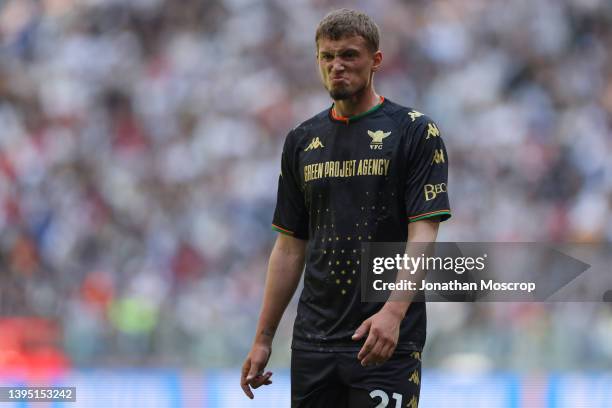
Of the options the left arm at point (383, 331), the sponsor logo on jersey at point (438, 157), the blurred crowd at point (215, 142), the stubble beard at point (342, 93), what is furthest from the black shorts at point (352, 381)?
the blurred crowd at point (215, 142)

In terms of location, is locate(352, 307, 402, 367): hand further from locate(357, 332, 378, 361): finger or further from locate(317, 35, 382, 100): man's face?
locate(317, 35, 382, 100): man's face

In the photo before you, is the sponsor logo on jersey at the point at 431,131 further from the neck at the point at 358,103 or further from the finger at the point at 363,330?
the finger at the point at 363,330

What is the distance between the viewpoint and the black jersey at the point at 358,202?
11.5ft

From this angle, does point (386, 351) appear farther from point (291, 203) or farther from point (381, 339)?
point (291, 203)

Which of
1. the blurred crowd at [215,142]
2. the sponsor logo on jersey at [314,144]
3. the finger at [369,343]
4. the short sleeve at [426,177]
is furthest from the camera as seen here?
the blurred crowd at [215,142]

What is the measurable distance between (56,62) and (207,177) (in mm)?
2900

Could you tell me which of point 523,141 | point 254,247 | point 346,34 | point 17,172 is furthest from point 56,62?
point 346,34

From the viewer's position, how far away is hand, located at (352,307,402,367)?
129 inches

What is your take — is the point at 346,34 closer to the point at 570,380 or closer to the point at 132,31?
the point at 570,380

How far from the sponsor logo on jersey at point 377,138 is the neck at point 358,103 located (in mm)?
110

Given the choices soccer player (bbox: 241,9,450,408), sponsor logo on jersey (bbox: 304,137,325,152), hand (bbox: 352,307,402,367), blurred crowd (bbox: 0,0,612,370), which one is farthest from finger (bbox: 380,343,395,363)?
blurred crowd (bbox: 0,0,612,370)

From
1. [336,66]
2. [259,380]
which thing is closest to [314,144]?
[336,66]

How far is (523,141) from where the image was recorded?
37.3ft

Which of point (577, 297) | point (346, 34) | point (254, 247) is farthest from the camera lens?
point (254, 247)
